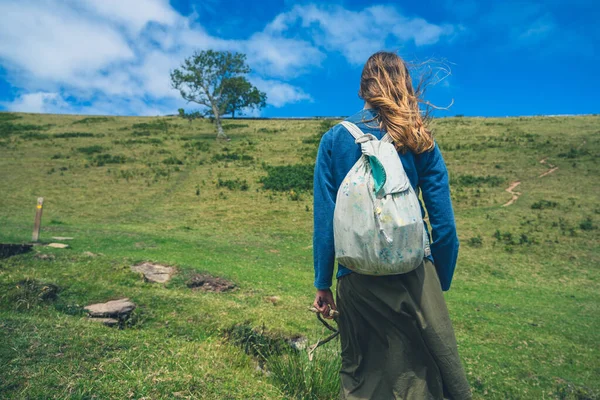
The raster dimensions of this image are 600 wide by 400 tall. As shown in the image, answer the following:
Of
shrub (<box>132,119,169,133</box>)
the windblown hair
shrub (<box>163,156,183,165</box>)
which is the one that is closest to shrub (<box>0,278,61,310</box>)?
the windblown hair

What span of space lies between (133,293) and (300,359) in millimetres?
3836

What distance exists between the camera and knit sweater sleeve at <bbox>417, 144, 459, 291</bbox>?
8.66 ft

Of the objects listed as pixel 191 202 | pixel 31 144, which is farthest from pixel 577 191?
pixel 31 144

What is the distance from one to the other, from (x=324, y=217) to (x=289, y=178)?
23432 mm

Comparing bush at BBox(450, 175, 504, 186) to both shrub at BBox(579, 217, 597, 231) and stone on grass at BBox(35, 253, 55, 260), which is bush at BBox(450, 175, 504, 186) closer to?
shrub at BBox(579, 217, 597, 231)

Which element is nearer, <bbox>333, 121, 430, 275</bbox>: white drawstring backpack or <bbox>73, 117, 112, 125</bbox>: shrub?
<bbox>333, 121, 430, 275</bbox>: white drawstring backpack

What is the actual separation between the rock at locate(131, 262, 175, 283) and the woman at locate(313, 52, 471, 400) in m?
7.24

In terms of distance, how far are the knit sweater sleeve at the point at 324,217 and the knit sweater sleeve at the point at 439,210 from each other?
1.97 ft

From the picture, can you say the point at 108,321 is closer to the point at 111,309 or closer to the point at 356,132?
A: the point at 111,309

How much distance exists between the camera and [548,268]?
1497 cm

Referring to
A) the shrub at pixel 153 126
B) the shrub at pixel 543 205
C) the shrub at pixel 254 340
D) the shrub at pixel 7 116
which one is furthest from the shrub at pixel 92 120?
the shrub at pixel 254 340

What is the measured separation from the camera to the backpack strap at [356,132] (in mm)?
2559

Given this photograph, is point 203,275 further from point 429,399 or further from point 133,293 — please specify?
point 429,399

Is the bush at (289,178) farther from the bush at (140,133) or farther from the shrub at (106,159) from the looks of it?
the bush at (140,133)
